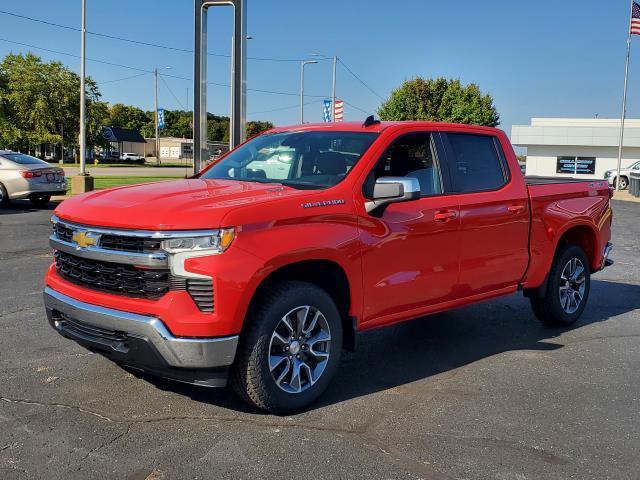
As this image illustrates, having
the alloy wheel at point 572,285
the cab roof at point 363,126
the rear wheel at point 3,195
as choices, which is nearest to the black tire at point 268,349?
the cab roof at point 363,126

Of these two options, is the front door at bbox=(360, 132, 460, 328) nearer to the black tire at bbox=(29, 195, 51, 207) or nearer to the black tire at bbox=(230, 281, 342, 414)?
the black tire at bbox=(230, 281, 342, 414)

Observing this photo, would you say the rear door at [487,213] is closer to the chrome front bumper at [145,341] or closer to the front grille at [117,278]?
the chrome front bumper at [145,341]

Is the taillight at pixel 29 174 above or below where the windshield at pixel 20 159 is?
below

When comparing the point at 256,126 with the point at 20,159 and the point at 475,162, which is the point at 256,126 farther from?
the point at 475,162

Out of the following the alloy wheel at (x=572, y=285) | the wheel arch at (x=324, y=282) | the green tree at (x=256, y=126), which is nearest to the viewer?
the wheel arch at (x=324, y=282)

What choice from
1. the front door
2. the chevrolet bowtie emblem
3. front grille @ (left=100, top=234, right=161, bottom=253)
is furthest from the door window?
the chevrolet bowtie emblem

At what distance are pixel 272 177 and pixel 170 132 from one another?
150m

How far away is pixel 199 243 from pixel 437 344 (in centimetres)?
303

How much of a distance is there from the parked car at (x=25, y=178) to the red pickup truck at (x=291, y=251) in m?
13.5

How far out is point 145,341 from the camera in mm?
3654

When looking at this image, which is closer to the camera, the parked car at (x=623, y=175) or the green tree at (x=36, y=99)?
the parked car at (x=623, y=175)

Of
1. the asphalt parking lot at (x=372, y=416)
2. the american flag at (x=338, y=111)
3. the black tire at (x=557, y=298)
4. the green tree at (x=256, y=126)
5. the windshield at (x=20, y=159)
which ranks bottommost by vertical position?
the asphalt parking lot at (x=372, y=416)

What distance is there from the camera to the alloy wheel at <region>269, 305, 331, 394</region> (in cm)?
409

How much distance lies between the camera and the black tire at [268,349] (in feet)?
12.8
